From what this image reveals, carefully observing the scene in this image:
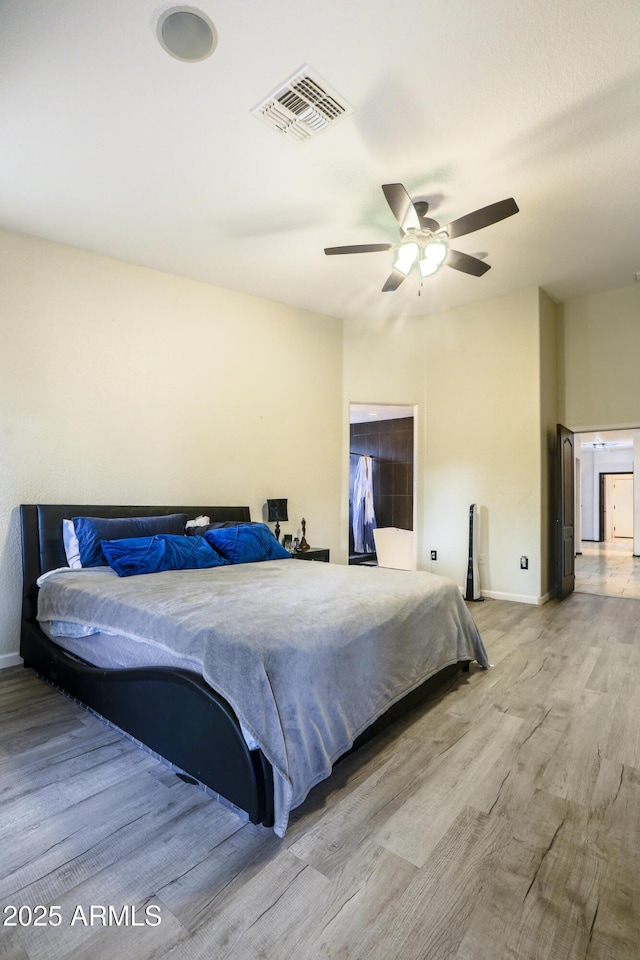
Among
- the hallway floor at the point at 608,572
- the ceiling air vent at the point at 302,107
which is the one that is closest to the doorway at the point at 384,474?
the hallway floor at the point at 608,572

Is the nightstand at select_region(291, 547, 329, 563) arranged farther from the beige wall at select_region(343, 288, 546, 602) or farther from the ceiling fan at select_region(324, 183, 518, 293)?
the ceiling fan at select_region(324, 183, 518, 293)

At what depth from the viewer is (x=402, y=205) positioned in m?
2.64

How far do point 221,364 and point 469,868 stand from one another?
4.09 m

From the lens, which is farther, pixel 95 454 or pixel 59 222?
pixel 95 454

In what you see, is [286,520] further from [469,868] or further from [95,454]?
[469,868]

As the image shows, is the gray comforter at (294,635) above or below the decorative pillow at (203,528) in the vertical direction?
below

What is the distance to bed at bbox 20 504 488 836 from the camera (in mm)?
1586

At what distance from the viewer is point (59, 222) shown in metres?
3.34

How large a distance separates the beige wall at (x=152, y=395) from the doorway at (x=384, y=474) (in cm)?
312

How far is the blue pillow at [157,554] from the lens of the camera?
117 inches

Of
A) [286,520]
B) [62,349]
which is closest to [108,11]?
[62,349]

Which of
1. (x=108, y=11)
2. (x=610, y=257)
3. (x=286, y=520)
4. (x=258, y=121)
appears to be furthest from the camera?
(x=286, y=520)

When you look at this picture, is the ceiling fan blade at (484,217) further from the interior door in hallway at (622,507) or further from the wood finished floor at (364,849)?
the interior door in hallway at (622,507)

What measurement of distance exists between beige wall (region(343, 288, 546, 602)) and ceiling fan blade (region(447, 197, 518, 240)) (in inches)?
97.5
